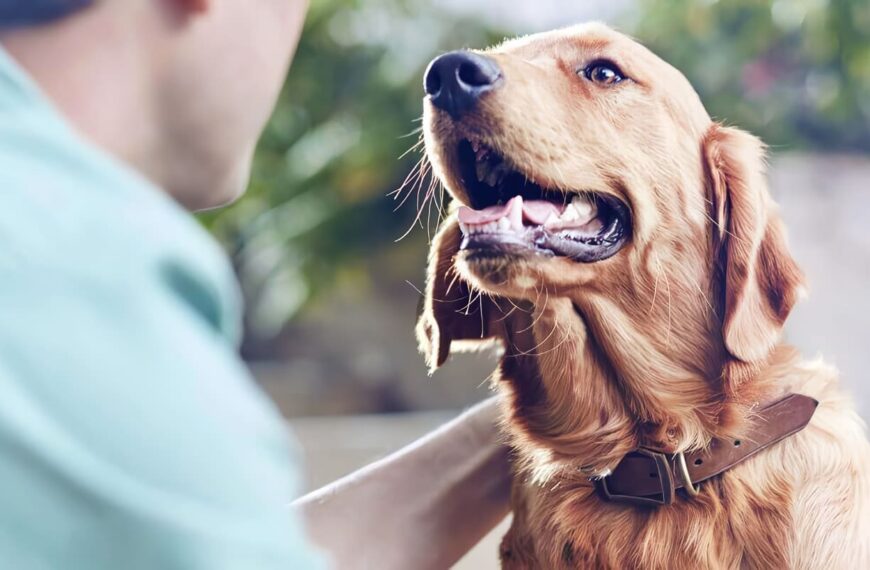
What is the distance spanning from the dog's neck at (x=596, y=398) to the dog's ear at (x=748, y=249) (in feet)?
0.13

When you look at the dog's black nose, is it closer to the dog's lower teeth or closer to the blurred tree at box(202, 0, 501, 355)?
the dog's lower teeth

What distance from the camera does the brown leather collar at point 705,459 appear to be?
1.05 m

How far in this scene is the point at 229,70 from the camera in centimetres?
59

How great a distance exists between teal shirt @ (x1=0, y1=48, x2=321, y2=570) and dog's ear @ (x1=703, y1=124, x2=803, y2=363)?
797 millimetres

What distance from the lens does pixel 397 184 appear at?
4215mm

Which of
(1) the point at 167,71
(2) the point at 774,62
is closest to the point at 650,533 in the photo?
(1) the point at 167,71

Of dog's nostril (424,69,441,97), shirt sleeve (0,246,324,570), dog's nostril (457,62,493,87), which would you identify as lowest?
dog's nostril (424,69,441,97)

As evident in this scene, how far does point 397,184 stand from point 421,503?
3.07 metres

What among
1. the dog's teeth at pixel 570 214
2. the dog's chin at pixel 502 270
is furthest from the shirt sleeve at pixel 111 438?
the dog's teeth at pixel 570 214

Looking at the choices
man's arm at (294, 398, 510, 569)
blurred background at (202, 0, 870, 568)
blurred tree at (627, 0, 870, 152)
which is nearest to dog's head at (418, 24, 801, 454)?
man's arm at (294, 398, 510, 569)

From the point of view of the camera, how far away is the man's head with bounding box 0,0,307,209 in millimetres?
525

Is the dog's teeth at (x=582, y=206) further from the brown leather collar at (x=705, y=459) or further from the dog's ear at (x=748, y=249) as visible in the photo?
the brown leather collar at (x=705, y=459)

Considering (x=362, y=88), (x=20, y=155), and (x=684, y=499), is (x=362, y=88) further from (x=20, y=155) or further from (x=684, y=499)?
(x=20, y=155)

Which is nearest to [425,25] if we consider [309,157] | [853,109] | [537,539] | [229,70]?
[309,157]
